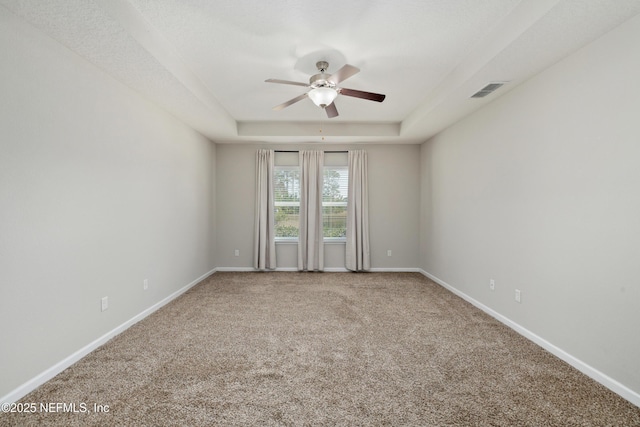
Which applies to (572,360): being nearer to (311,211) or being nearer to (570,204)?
(570,204)

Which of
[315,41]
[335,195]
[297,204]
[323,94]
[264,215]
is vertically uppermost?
[315,41]

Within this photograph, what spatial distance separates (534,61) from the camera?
227 centimetres

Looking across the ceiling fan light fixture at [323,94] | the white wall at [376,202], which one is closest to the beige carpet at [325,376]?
the white wall at [376,202]

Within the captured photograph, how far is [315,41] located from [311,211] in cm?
317

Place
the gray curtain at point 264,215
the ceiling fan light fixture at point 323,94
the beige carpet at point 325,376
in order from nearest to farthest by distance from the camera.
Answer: the beige carpet at point 325,376, the ceiling fan light fixture at point 323,94, the gray curtain at point 264,215

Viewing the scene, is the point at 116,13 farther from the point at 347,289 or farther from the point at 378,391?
the point at 347,289

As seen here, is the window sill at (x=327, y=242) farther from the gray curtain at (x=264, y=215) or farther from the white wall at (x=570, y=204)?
the white wall at (x=570, y=204)

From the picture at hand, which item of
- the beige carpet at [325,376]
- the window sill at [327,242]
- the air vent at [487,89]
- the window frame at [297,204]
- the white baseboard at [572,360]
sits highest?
the air vent at [487,89]

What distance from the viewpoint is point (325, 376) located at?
1.98m

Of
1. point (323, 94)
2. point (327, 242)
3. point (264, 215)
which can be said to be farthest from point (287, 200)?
point (323, 94)

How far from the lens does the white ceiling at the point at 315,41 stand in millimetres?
1809

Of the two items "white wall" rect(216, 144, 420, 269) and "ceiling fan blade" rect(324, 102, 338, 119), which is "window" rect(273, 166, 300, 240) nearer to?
"white wall" rect(216, 144, 420, 269)

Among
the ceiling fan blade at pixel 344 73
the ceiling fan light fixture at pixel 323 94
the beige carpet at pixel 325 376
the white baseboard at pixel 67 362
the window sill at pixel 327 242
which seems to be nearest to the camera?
the beige carpet at pixel 325 376

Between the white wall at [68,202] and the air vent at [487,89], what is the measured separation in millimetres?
3451
